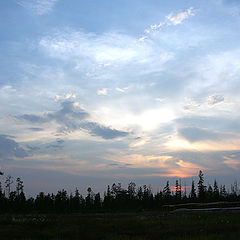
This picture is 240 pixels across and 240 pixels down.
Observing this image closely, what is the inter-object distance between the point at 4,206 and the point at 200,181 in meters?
60.9

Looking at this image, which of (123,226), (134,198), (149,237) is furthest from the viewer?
(134,198)

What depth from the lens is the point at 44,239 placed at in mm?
20969

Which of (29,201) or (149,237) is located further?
(29,201)

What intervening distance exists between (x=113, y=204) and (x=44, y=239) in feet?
282

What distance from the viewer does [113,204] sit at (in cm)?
10412

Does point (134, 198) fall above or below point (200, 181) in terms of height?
below

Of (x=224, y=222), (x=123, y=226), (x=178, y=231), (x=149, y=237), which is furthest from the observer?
(x=123, y=226)

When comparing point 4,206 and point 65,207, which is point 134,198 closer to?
point 65,207

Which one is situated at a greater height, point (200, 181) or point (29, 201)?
point (200, 181)

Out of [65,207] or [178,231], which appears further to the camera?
[65,207]

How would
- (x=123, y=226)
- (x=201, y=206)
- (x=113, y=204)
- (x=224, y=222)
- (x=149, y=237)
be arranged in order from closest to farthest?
(x=149, y=237) < (x=224, y=222) < (x=123, y=226) < (x=201, y=206) < (x=113, y=204)

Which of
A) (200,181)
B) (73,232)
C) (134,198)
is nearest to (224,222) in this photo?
(73,232)

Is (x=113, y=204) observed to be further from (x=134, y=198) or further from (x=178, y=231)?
(x=178, y=231)

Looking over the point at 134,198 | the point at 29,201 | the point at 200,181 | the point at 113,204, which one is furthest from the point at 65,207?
the point at 200,181
